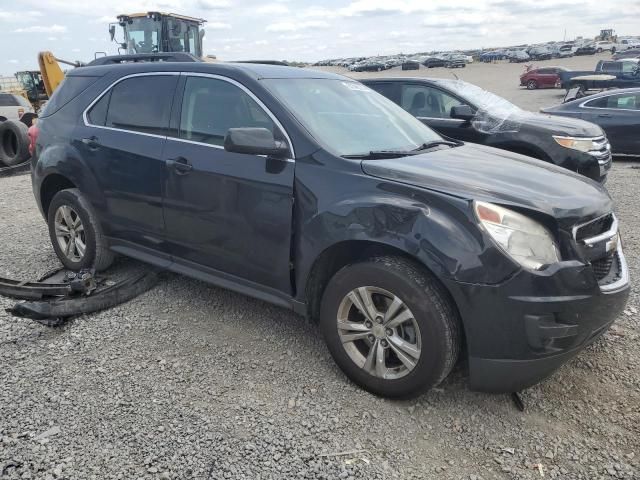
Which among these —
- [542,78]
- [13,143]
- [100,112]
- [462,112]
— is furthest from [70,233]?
[542,78]

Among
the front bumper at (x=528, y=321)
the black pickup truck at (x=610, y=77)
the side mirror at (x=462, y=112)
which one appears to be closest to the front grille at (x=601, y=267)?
the front bumper at (x=528, y=321)

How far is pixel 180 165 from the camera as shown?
141 inches

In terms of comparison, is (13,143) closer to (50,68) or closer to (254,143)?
(50,68)

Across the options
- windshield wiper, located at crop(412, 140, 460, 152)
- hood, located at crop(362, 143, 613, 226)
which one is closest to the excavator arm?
windshield wiper, located at crop(412, 140, 460, 152)

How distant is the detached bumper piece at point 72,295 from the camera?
371cm

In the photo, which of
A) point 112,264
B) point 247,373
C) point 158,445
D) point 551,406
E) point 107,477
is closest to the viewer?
point 107,477

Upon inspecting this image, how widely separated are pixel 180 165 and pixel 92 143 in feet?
3.44

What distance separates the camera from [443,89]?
7402mm

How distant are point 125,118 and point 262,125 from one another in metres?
1.34

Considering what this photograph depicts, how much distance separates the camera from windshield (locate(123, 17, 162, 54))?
46.5 ft

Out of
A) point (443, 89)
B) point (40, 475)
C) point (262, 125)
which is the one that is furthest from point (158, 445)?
point (443, 89)

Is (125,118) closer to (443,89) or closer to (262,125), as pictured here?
(262,125)

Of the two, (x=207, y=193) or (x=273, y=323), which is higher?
(x=207, y=193)

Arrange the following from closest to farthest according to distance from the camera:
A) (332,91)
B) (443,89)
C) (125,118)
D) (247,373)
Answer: (247,373) → (332,91) → (125,118) → (443,89)
